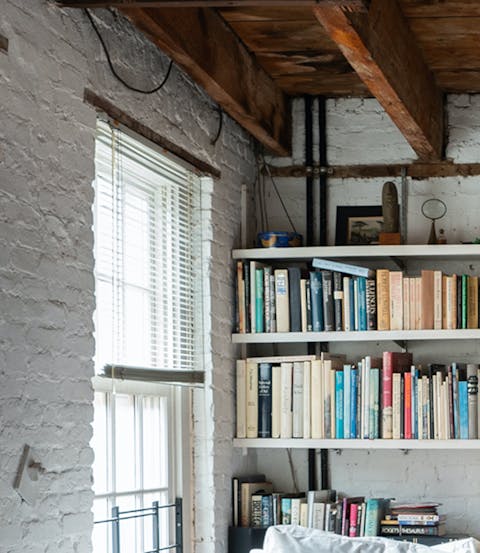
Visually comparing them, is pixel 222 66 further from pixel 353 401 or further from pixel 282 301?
pixel 353 401

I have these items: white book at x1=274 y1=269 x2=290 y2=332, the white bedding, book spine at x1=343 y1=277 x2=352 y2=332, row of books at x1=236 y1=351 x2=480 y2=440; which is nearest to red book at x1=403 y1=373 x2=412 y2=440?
row of books at x1=236 y1=351 x2=480 y2=440

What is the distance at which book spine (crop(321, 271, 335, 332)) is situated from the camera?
4.86 meters

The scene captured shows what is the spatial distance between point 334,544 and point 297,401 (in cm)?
94

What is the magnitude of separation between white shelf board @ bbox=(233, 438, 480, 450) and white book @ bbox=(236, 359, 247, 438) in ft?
0.17

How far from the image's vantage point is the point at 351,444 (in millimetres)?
4742

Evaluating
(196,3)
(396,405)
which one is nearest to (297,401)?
(396,405)

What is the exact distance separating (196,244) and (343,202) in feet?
3.01

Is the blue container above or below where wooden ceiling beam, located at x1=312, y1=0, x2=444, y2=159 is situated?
below

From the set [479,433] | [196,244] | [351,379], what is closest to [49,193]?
[196,244]

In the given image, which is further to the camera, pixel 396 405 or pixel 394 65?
pixel 396 405

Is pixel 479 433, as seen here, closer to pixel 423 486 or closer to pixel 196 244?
pixel 423 486

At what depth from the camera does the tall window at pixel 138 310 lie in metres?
3.84

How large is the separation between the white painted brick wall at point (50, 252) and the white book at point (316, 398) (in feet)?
4.94

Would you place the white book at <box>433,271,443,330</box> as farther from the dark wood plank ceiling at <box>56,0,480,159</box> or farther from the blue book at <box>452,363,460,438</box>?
the dark wood plank ceiling at <box>56,0,480,159</box>
